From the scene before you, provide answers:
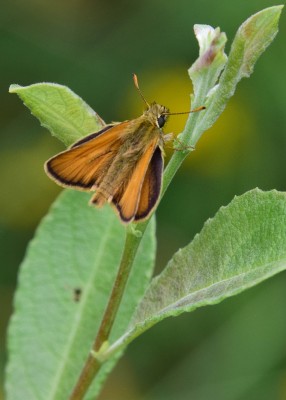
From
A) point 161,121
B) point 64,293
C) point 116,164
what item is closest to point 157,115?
point 161,121

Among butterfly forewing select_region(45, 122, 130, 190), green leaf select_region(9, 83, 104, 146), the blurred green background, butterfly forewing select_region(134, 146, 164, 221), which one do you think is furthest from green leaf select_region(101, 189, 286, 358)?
the blurred green background

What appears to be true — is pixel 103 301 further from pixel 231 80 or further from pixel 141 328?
pixel 231 80

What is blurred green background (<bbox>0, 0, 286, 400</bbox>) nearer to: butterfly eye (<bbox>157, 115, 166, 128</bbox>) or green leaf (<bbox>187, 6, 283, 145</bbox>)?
butterfly eye (<bbox>157, 115, 166, 128</bbox>)

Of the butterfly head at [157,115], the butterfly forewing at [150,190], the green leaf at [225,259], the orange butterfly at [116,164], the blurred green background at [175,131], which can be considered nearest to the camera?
the green leaf at [225,259]

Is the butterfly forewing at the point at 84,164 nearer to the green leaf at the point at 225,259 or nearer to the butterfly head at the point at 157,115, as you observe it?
the butterfly head at the point at 157,115

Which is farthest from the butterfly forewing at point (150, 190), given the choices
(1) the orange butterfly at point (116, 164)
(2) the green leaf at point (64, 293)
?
(2) the green leaf at point (64, 293)

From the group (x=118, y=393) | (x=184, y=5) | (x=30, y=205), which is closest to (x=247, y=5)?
(x=184, y=5)
